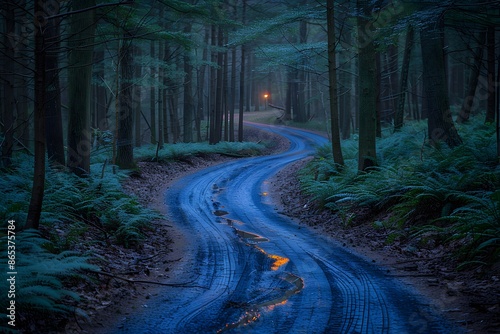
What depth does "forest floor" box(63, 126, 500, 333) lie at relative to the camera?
5.11 metres

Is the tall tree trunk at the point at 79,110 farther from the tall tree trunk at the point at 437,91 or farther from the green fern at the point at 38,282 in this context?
the tall tree trunk at the point at 437,91

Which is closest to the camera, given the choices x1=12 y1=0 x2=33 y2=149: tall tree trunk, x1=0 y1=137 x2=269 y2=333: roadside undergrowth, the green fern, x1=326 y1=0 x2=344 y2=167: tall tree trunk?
the green fern

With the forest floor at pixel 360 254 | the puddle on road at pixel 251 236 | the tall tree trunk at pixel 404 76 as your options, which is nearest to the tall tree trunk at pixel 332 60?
the forest floor at pixel 360 254

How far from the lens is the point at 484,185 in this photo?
8906mm

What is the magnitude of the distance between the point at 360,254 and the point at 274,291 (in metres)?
2.98

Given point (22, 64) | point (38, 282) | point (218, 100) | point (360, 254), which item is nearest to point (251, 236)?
point (360, 254)

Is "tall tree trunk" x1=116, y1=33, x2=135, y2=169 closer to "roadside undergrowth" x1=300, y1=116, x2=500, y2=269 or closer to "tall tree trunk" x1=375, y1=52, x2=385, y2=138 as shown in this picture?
"roadside undergrowth" x1=300, y1=116, x2=500, y2=269

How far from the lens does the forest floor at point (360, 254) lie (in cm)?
511

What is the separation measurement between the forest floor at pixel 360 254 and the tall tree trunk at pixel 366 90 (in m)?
2.59

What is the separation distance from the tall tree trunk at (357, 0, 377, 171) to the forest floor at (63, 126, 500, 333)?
2588mm

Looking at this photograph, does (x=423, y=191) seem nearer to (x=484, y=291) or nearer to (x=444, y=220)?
(x=444, y=220)

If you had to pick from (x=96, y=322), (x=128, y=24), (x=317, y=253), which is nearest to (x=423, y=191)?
(x=317, y=253)

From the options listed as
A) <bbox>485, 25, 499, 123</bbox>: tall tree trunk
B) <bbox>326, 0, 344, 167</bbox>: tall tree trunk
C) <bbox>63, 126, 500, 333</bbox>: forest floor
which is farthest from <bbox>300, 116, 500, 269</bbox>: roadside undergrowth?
<bbox>485, 25, 499, 123</bbox>: tall tree trunk

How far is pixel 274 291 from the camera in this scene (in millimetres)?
6164
